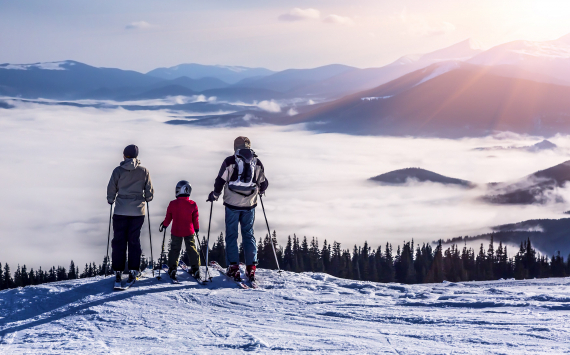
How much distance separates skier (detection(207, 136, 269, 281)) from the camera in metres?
9.03

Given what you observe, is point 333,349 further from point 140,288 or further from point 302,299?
point 140,288

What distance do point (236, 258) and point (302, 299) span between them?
1.87 metres

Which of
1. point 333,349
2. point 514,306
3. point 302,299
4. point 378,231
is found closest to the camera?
point 333,349

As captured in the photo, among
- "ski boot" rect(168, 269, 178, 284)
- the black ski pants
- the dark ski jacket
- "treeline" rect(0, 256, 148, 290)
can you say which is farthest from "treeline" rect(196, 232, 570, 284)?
the black ski pants

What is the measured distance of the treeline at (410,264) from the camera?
4944 centimetres

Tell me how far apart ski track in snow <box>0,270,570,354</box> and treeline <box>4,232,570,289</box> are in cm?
3992

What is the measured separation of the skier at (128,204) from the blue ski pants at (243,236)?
165cm

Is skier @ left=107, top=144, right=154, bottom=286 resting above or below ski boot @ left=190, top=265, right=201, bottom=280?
above

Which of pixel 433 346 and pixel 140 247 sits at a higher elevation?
pixel 140 247

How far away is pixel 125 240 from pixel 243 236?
2233 millimetres

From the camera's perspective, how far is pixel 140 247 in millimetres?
9062

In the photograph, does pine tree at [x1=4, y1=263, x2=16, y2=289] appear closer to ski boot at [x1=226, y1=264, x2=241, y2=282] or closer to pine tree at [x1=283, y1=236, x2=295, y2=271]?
pine tree at [x1=283, y1=236, x2=295, y2=271]

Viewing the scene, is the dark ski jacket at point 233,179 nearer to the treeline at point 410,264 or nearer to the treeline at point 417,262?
the treeline at point 417,262

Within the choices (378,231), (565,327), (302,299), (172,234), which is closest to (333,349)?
(302,299)
